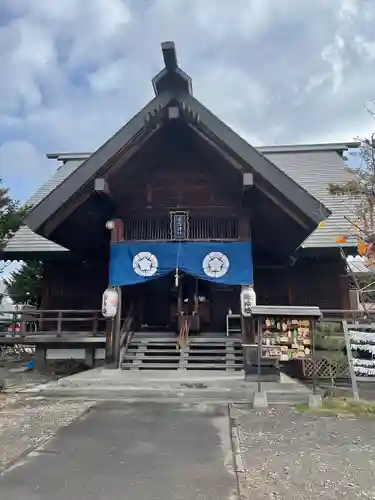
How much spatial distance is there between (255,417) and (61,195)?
6.16 meters

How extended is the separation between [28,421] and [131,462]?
232cm

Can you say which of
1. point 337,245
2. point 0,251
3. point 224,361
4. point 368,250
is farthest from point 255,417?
point 0,251

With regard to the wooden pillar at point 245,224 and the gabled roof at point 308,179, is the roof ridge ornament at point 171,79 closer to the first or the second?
the wooden pillar at point 245,224

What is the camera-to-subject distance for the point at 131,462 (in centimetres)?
429

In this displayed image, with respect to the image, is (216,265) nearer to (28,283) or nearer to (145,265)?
(145,265)

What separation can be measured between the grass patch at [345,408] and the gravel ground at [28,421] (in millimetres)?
3465

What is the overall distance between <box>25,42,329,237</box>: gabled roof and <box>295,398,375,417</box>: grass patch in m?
3.51

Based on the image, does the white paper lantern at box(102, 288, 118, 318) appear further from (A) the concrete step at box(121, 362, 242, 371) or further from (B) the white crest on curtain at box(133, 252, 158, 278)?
(A) the concrete step at box(121, 362, 242, 371)

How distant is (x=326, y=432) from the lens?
546 cm

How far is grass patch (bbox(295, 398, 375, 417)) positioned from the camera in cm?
663

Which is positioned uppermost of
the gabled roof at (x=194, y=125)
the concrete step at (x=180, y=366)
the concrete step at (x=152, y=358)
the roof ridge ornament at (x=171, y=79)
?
the roof ridge ornament at (x=171, y=79)

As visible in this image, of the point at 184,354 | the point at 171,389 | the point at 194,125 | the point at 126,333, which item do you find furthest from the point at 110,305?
the point at 194,125

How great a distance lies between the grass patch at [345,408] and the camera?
663 cm

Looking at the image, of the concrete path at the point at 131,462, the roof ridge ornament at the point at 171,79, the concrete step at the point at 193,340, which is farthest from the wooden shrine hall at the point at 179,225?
the concrete path at the point at 131,462
